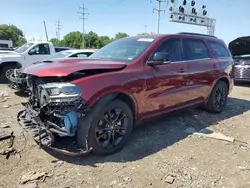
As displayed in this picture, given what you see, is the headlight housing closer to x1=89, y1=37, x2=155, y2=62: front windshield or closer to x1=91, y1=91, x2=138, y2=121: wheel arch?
x1=91, y1=91, x2=138, y2=121: wheel arch

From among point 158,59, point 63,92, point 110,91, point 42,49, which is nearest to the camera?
point 63,92

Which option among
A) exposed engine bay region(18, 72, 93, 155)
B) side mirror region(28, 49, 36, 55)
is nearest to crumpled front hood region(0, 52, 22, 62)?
side mirror region(28, 49, 36, 55)

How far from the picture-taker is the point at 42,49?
35.7 feet

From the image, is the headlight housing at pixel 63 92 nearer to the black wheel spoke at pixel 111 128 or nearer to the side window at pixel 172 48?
the black wheel spoke at pixel 111 128

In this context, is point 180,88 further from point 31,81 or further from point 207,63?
point 31,81

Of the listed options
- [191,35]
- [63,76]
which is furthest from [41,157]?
[191,35]

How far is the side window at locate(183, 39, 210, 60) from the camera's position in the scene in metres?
4.78

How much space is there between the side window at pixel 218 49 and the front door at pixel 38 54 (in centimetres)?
754

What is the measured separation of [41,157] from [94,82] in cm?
131

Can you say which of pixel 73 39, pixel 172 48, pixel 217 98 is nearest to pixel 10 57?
pixel 172 48

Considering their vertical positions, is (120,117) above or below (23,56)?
below

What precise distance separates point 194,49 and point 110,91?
2544 mm

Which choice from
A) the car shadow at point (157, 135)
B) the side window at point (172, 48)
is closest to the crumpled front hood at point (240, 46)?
the car shadow at point (157, 135)

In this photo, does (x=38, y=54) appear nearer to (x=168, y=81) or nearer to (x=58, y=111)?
(x=168, y=81)
